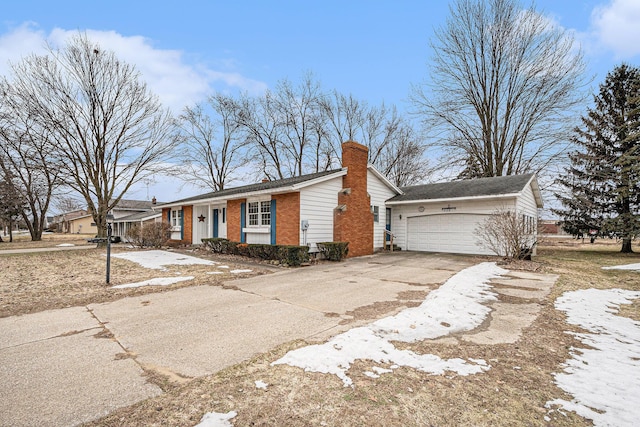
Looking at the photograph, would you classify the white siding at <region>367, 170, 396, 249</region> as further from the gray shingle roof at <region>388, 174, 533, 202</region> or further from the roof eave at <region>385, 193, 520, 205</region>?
the gray shingle roof at <region>388, 174, 533, 202</region>

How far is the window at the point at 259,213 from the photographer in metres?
13.6

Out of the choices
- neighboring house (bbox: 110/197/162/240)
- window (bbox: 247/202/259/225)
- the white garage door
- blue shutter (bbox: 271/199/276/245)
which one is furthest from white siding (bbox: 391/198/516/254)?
neighboring house (bbox: 110/197/162/240)

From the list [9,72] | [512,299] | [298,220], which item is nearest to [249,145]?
[9,72]

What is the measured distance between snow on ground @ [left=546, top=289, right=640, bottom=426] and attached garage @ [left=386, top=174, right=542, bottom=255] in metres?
8.29

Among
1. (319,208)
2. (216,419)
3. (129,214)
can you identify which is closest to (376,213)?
(319,208)

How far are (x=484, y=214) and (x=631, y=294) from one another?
7183 millimetres

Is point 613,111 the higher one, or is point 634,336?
point 613,111

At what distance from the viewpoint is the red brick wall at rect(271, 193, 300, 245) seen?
40.2ft

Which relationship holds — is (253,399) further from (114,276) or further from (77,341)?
(114,276)

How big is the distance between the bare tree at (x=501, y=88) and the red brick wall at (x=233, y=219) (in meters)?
16.8

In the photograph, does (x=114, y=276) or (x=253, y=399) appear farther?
(x=114, y=276)

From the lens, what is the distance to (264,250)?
12.4 meters

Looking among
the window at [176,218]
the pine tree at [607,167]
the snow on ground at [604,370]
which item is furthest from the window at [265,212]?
the pine tree at [607,167]

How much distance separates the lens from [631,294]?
7387mm
